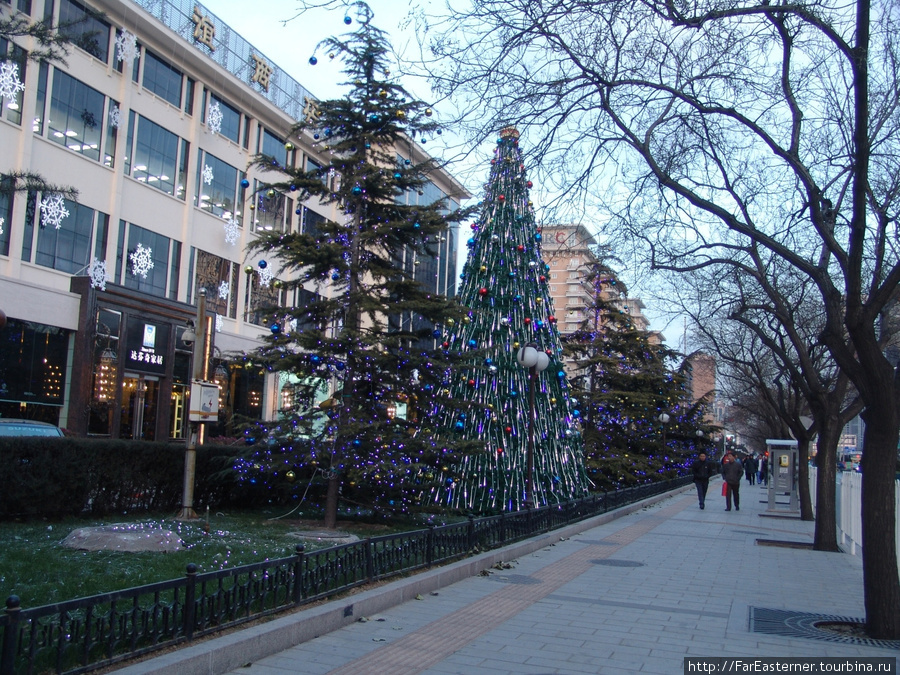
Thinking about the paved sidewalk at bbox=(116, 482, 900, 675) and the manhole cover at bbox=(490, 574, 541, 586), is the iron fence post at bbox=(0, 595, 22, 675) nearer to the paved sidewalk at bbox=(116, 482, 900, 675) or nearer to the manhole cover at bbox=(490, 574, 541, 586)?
the paved sidewalk at bbox=(116, 482, 900, 675)

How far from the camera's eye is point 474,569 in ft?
35.2

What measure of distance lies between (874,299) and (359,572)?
242 inches

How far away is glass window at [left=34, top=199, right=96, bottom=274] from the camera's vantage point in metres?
24.2

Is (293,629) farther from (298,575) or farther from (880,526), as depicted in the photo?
(880,526)

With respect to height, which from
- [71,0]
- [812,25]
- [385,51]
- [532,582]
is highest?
[71,0]

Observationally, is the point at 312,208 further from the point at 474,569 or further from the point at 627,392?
the point at 474,569

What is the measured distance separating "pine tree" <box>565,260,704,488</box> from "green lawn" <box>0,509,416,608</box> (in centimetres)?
1834

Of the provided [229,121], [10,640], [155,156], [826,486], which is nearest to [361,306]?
[10,640]

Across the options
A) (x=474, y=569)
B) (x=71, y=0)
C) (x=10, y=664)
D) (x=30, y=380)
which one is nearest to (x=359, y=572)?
(x=474, y=569)

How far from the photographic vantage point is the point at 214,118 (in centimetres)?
3192

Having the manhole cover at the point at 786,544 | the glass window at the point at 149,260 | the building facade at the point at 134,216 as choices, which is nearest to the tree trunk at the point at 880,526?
the manhole cover at the point at 786,544

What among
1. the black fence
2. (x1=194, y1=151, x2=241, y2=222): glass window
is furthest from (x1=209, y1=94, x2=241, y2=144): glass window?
the black fence

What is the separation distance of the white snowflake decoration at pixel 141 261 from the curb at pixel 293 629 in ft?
68.7

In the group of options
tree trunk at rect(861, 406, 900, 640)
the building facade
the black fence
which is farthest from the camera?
the building facade
